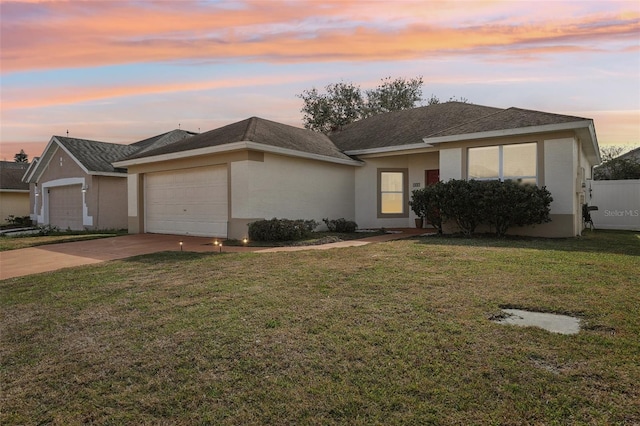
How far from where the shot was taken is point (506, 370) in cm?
303

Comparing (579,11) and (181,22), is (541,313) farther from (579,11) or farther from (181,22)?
(181,22)

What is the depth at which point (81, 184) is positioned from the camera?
781 inches

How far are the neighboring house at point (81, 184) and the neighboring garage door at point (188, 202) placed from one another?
186 inches

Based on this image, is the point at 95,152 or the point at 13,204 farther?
the point at 13,204

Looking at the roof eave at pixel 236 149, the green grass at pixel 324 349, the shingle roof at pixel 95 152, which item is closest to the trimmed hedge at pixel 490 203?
the roof eave at pixel 236 149

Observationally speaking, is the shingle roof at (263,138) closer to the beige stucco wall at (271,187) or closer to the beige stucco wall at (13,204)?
the beige stucco wall at (271,187)

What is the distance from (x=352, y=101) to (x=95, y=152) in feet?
73.5

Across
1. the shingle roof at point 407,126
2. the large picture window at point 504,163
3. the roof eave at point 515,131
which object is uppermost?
the shingle roof at point 407,126

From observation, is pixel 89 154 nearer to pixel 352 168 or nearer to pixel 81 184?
pixel 81 184

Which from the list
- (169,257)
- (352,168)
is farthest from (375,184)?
(169,257)

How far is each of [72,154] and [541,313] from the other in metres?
21.3

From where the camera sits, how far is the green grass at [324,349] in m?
2.67

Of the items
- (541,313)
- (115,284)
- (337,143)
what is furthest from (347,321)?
(337,143)

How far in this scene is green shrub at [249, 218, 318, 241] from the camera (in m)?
11.4
